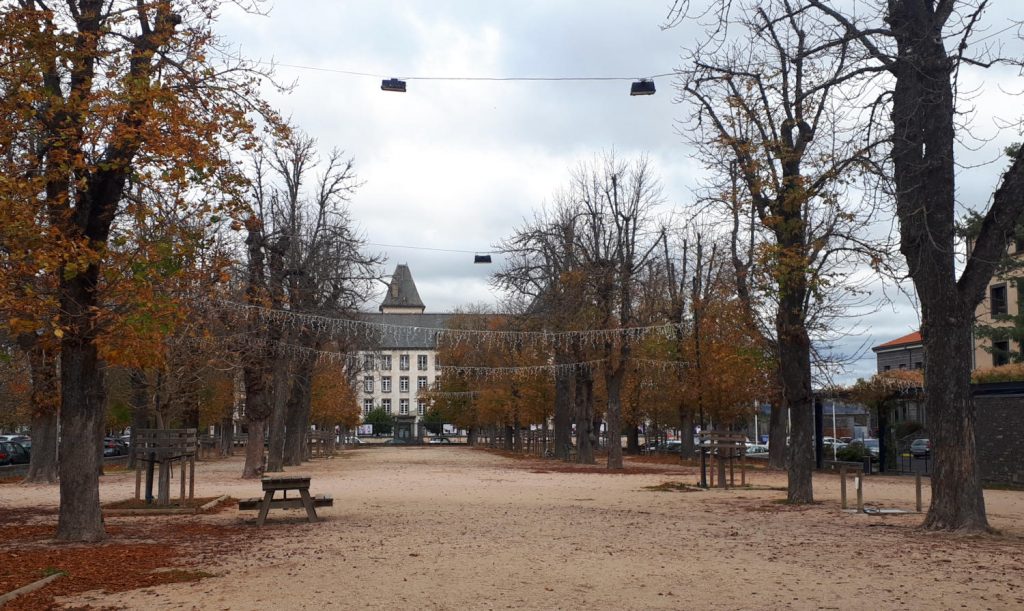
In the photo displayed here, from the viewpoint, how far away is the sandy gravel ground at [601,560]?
831cm

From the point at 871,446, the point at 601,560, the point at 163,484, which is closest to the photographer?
the point at 601,560

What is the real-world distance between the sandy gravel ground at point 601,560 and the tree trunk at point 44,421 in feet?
39.9

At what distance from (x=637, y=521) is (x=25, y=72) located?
418 inches

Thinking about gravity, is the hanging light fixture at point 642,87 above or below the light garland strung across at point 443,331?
above

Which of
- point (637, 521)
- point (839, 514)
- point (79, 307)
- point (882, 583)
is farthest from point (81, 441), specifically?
point (839, 514)

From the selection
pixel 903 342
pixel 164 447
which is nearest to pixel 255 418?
pixel 164 447

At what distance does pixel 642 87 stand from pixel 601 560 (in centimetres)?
1204

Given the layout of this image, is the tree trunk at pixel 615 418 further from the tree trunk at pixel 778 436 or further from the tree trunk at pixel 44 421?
the tree trunk at pixel 44 421

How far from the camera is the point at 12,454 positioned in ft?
128

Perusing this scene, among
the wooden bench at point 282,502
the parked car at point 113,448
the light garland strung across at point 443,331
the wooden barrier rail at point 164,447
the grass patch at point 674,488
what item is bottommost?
the parked car at point 113,448

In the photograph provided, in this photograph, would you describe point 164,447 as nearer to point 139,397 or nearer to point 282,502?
point 282,502

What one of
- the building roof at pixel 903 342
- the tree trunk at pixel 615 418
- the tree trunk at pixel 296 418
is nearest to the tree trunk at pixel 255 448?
the tree trunk at pixel 296 418

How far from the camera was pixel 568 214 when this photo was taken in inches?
1657

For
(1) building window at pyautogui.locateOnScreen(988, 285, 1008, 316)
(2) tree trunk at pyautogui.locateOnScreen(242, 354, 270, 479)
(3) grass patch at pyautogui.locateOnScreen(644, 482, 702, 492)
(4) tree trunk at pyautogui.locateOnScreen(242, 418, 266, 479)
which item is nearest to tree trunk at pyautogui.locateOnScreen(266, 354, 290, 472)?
(2) tree trunk at pyautogui.locateOnScreen(242, 354, 270, 479)
